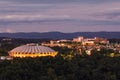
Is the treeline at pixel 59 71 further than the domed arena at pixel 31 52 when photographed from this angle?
No

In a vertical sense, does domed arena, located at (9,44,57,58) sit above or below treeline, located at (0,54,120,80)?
below

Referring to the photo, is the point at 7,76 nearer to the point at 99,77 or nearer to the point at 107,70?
the point at 99,77

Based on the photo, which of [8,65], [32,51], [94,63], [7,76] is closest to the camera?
[7,76]

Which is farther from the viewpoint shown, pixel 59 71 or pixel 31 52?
pixel 31 52

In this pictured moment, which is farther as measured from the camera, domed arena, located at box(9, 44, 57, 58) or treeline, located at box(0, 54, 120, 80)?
domed arena, located at box(9, 44, 57, 58)

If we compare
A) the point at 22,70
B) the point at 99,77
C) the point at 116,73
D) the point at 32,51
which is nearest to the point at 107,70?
the point at 116,73

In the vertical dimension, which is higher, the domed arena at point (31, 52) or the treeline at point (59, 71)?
the treeline at point (59, 71)

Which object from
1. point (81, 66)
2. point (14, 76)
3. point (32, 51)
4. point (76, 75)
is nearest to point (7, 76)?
point (14, 76)

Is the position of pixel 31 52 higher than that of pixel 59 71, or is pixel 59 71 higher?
pixel 59 71

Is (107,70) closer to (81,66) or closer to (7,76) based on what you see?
(81,66)

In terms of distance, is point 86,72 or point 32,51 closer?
point 86,72

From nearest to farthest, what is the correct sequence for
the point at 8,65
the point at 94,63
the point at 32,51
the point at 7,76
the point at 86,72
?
the point at 7,76 < the point at 86,72 < the point at 8,65 < the point at 94,63 < the point at 32,51
